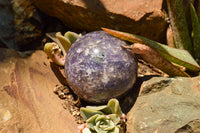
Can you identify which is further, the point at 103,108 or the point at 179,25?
the point at 179,25

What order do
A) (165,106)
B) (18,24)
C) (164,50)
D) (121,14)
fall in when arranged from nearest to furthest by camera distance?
1. (165,106)
2. (164,50)
3. (121,14)
4. (18,24)

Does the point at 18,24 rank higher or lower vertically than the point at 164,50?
lower

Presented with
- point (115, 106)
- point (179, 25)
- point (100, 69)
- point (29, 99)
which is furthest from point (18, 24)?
point (179, 25)

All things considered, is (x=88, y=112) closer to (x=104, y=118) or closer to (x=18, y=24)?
(x=104, y=118)

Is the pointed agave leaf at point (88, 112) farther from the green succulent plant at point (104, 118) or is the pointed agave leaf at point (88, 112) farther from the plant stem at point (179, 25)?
the plant stem at point (179, 25)

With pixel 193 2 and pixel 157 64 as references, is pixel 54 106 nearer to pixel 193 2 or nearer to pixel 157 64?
pixel 157 64

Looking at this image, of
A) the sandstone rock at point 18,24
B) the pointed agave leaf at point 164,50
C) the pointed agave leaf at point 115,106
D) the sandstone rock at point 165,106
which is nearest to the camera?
→ the sandstone rock at point 165,106

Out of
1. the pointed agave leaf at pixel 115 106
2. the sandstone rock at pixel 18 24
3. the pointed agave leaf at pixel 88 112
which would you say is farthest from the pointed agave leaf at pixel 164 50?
the sandstone rock at pixel 18 24

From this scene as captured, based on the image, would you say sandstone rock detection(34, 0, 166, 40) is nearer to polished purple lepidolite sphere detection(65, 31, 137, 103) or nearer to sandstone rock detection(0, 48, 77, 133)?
polished purple lepidolite sphere detection(65, 31, 137, 103)
